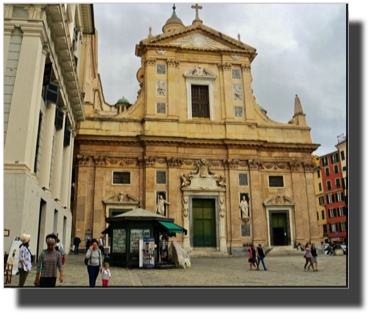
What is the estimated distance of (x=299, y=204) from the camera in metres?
30.3

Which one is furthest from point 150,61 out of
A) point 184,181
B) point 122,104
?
point 122,104

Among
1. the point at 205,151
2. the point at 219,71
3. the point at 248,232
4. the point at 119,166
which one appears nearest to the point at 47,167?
the point at 119,166

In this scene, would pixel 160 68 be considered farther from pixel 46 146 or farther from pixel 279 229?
pixel 279 229

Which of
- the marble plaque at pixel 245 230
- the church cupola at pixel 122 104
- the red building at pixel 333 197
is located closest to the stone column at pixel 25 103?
the marble plaque at pixel 245 230

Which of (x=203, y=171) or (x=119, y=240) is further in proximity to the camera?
(x=203, y=171)

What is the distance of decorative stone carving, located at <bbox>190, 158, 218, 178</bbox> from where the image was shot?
29.2 meters

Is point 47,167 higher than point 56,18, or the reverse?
point 56,18

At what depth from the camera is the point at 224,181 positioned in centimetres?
2948

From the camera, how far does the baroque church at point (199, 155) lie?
28.2m

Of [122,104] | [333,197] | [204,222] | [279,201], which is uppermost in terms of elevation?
[122,104]

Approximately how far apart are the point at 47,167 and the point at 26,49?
19.4 ft

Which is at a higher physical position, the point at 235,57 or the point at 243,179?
the point at 235,57

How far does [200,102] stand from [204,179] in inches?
270
